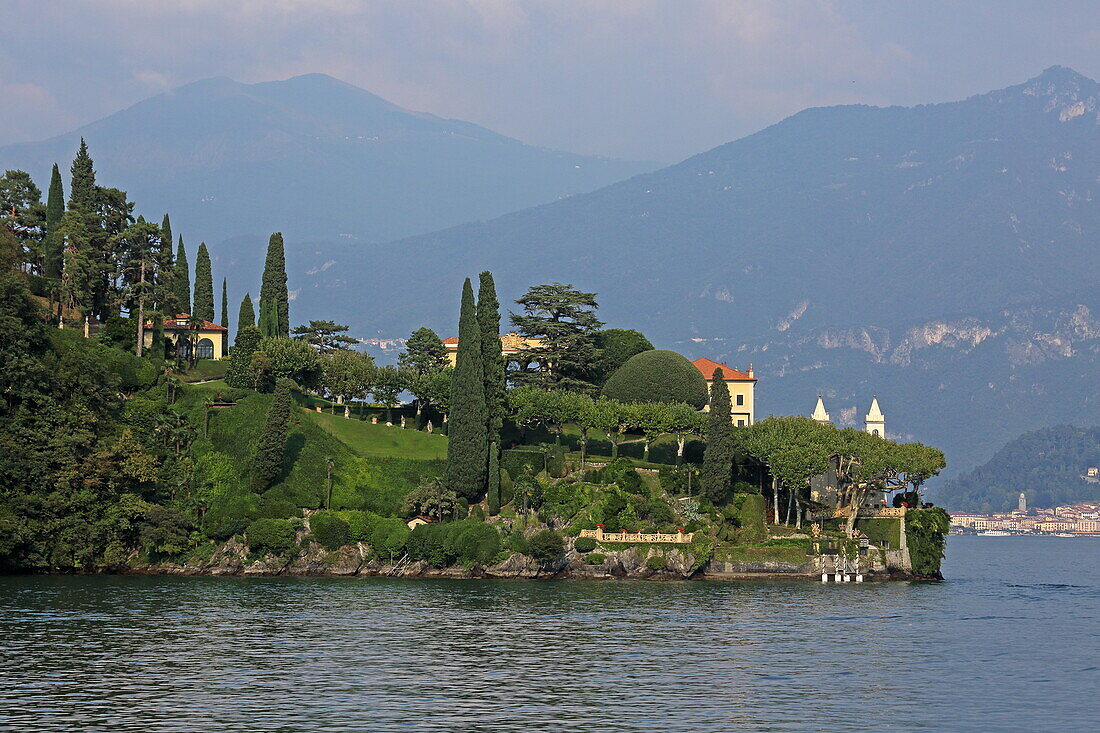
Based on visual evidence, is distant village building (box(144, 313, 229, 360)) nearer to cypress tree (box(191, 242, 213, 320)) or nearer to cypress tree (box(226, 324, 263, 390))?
cypress tree (box(191, 242, 213, 320))

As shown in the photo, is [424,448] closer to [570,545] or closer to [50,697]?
[570,545]

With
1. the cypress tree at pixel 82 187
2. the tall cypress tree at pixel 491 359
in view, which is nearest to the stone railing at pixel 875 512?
the tall cypress tree at pixel 491 359

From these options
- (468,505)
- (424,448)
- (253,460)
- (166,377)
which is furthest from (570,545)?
(166,377)

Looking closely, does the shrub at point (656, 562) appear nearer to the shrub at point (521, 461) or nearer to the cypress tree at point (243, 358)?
the shrub at point (521, 461)

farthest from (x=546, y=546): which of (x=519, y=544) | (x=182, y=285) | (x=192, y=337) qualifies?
(x=182, y=285)

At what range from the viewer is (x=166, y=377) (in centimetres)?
10969

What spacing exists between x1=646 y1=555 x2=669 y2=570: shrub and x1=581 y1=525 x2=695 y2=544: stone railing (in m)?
1.31

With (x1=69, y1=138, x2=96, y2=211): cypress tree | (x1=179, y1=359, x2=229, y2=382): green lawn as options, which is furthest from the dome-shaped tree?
(x1=69, y1=138, x2=96, y2=211): cypress tree

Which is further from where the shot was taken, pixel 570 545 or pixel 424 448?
pixel 424 448

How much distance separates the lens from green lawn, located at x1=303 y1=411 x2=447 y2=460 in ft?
361

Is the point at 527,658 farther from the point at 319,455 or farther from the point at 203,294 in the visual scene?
the point at 203,294

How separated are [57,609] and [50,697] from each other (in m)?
27.1

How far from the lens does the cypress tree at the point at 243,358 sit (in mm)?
114125

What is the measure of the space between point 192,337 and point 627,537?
5218cm
